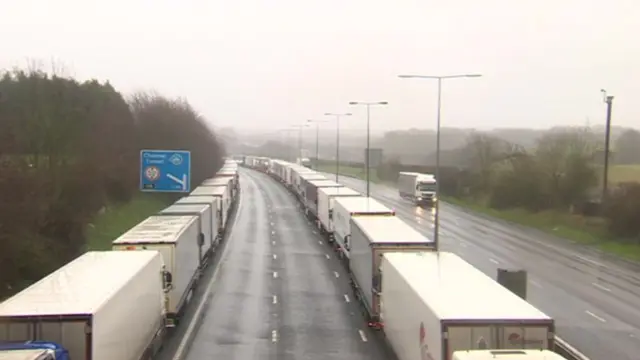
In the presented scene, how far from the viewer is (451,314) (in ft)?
46.0

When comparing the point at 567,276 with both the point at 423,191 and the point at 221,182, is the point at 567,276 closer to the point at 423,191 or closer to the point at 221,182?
the point at 221,182

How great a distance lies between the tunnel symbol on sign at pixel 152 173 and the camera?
41844 mm

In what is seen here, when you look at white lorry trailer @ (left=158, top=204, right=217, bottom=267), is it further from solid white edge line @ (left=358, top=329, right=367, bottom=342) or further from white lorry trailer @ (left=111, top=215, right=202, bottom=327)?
solid white edge line @ (left=358, top=329, right=367, bottom=342)

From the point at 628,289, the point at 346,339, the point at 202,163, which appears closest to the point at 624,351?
the point at 346,339

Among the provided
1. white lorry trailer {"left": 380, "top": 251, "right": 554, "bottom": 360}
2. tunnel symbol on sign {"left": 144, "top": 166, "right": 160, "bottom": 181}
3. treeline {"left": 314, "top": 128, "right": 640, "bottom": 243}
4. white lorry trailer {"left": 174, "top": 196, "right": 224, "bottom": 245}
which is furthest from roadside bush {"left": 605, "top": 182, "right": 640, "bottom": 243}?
white lorry trailer {"left": 380, "top": 251, "right": 554, "bottom": 360}

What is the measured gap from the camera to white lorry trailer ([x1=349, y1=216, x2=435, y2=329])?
2347cm

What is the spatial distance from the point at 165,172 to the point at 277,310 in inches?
633

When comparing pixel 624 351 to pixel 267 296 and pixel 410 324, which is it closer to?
pixel 410 324

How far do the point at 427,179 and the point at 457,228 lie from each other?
70.1ft

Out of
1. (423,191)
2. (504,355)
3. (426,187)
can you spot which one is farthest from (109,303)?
(426,187)

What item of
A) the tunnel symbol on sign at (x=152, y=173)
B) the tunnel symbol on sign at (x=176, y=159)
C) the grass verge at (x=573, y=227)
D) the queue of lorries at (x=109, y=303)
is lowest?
the grass verge at (x=573, y=227)

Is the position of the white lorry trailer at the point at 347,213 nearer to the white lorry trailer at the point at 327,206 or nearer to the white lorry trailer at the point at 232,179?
the white lorry trailer at the point at 327,206

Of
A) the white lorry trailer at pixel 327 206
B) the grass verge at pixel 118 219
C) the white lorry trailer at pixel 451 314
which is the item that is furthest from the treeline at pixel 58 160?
the white lorry trailer at pixel 451 314

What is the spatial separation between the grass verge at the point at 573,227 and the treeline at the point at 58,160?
90.2 feet
